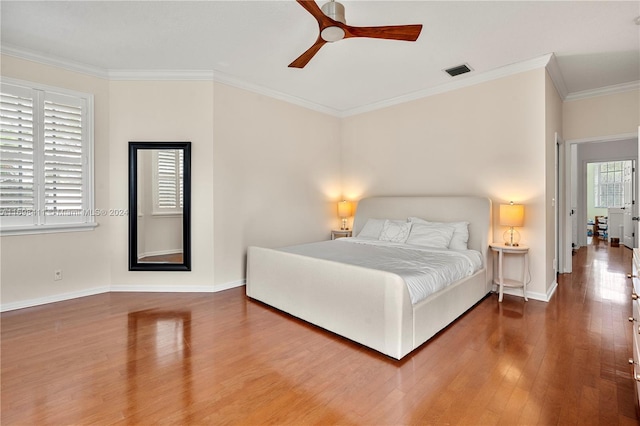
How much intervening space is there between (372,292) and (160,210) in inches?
118

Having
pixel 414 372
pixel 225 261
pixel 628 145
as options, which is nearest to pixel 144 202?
pixel 225 261

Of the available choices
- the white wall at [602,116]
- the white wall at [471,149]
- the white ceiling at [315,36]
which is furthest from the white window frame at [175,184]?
the white wall at [602,116]

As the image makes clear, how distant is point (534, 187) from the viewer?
3730mm

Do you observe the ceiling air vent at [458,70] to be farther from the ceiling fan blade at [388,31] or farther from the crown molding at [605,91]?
the crown molding at [605,91]

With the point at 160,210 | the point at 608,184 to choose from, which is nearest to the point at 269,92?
the point at 160,210

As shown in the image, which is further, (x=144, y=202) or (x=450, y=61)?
(x=144, y=202)

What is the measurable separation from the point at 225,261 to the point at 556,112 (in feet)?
16.0

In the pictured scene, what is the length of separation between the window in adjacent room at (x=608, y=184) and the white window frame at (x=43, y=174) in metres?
12.6

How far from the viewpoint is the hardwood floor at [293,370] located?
174 cm

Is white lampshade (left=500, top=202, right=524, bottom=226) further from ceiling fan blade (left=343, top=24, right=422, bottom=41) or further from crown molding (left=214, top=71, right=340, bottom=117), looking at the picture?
crown molding (left=214, top=71, right=340, bottom=117)

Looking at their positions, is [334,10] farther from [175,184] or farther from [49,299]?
[49,299]

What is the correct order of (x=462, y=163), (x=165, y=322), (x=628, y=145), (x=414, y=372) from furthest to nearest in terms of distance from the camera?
(x=628, y=145) < (x=462, y=163) < (x=165, y=322) < (x=414, y=372)

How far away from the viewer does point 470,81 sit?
13.6 ft

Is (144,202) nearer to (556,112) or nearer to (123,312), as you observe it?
(123,312)
